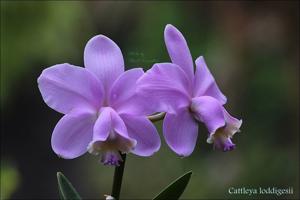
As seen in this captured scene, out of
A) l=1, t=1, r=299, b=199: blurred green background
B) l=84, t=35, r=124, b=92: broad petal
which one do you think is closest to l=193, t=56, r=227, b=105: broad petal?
l=84, t=35, r=124, b=92: broad petal

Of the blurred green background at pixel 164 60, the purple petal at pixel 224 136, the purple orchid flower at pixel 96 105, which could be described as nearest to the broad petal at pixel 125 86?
the purple orchid flower at pixel 96 105

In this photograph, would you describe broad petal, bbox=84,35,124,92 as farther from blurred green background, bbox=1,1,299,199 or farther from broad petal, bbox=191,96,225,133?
blurred green background, bbox=1,1,299,199

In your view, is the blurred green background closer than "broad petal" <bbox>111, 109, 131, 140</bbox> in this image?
No

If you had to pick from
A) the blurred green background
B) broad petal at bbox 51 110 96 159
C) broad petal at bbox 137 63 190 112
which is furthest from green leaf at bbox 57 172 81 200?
the blurred green background

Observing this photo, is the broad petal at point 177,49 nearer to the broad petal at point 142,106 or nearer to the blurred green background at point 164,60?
the broad petal at point 142,106

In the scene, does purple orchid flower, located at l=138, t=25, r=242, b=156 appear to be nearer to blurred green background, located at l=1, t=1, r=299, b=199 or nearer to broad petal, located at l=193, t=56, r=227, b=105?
broad petal, located at l=193, t=56, r=227, b=105

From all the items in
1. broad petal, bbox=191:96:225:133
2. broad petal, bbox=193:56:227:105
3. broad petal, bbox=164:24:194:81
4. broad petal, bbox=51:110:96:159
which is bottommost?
broad petal, bbox=51:110:96:159

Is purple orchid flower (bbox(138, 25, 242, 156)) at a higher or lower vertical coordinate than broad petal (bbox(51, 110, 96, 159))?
higher
